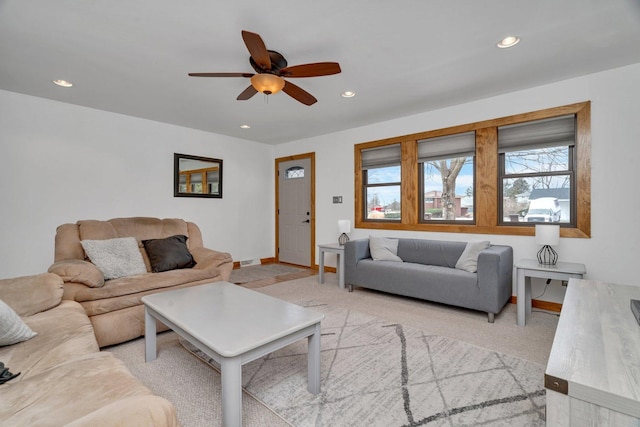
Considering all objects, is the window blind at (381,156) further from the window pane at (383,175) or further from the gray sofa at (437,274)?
the gray sofa at (437,274)

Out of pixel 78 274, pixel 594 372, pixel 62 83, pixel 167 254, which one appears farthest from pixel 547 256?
pixel 62 83

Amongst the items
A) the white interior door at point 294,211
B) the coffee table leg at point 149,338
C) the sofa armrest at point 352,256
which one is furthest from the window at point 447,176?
the coffee table leg at point 149,338

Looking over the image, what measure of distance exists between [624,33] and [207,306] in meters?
3.76

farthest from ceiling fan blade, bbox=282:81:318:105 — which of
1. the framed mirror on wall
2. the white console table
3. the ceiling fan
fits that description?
the framed mirror on wall

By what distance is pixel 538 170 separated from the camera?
11.0 feet

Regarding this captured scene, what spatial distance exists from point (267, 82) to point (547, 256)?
3.34 meters

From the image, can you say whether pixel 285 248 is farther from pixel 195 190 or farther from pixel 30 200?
pixel 30 200

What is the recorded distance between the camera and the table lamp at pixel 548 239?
2852 mm

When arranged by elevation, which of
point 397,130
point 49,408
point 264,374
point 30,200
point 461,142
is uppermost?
point 397,130

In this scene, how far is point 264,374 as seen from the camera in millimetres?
1968

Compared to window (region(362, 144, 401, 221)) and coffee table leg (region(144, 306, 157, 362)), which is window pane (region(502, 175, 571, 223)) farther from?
coffee table leg (region(144, 306, 157, 362))

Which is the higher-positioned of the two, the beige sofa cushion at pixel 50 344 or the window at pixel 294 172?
the window at pixel 294 172

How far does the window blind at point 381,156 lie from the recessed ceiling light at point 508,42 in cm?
206

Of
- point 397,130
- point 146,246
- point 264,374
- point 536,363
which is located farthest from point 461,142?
Result: point 146,246
